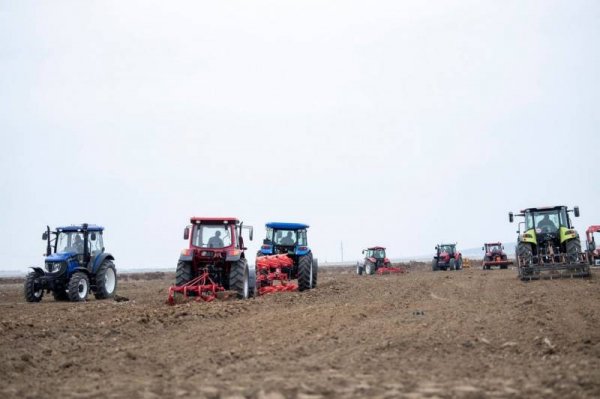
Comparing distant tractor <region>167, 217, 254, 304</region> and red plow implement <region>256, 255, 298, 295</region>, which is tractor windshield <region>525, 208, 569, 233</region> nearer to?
red plow implement <region>256, 255, 298, 295</region>

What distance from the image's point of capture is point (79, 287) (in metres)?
16.2

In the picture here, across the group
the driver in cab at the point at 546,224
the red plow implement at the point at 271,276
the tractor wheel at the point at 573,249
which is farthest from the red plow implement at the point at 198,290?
the driver in cab at the point at 546,224

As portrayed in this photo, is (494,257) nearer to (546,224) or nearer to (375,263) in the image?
(375,263)

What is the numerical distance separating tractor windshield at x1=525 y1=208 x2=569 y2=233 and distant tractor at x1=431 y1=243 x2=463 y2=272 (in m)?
20.1

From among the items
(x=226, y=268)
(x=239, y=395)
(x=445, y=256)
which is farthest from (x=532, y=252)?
(x=445, y=256)

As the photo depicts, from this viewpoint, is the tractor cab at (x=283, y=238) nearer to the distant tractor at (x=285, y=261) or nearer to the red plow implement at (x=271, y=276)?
the distant tractor at (x=285, y=261)

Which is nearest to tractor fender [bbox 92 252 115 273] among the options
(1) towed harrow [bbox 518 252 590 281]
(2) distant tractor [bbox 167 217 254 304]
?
(2) distant tractor [bbox 167 217 254 304]

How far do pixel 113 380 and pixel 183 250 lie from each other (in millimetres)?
8995

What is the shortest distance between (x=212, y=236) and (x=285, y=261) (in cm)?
367

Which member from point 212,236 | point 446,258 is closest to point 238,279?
point 212,236

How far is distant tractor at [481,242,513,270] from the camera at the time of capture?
3834 cm

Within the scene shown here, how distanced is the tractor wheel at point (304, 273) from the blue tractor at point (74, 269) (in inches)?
237

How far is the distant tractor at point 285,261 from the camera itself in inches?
658

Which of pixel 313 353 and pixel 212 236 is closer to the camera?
pixel 313 353
